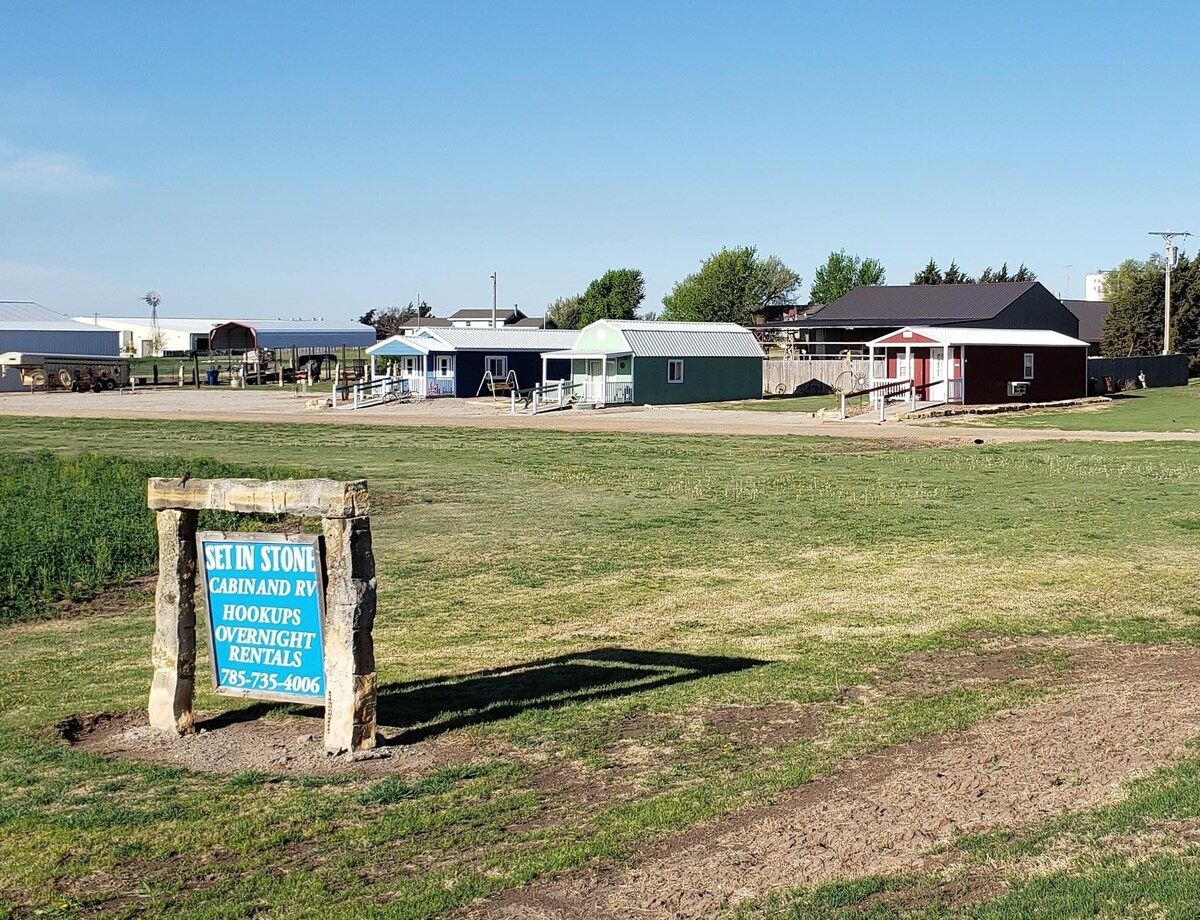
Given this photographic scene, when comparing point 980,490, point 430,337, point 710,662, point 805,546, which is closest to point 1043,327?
point 430,337

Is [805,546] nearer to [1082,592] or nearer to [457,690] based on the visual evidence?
[1082,592]

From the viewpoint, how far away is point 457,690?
1055 cm

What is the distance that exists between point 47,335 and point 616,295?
2795 inches

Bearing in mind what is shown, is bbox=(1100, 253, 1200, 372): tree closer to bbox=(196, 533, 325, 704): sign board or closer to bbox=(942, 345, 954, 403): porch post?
bbox=(942, 345, 954, 403): porch post

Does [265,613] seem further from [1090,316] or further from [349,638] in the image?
[1090,316]

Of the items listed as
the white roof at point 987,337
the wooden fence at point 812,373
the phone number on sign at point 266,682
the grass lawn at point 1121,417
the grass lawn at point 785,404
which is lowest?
the phone number on sign at point 266,682

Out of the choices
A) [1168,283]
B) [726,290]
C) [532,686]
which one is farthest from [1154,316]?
[532,686]

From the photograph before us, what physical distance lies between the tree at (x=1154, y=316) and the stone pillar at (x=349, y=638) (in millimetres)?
86561

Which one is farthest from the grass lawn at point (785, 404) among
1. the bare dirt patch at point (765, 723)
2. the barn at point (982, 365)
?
the bare dirt patch at point (765, 723)

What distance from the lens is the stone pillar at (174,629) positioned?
9.33 m

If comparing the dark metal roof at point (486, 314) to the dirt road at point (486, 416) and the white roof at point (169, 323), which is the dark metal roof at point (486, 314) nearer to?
the white roof at point (169, 323)

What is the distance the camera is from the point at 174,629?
31.1 feet

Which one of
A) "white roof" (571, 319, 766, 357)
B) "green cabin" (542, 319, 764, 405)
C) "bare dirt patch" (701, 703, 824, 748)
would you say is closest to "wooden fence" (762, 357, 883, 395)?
"white roof" (571, 319, 766, 357)

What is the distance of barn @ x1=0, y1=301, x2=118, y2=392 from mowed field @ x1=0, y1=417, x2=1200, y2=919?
79.2 m
